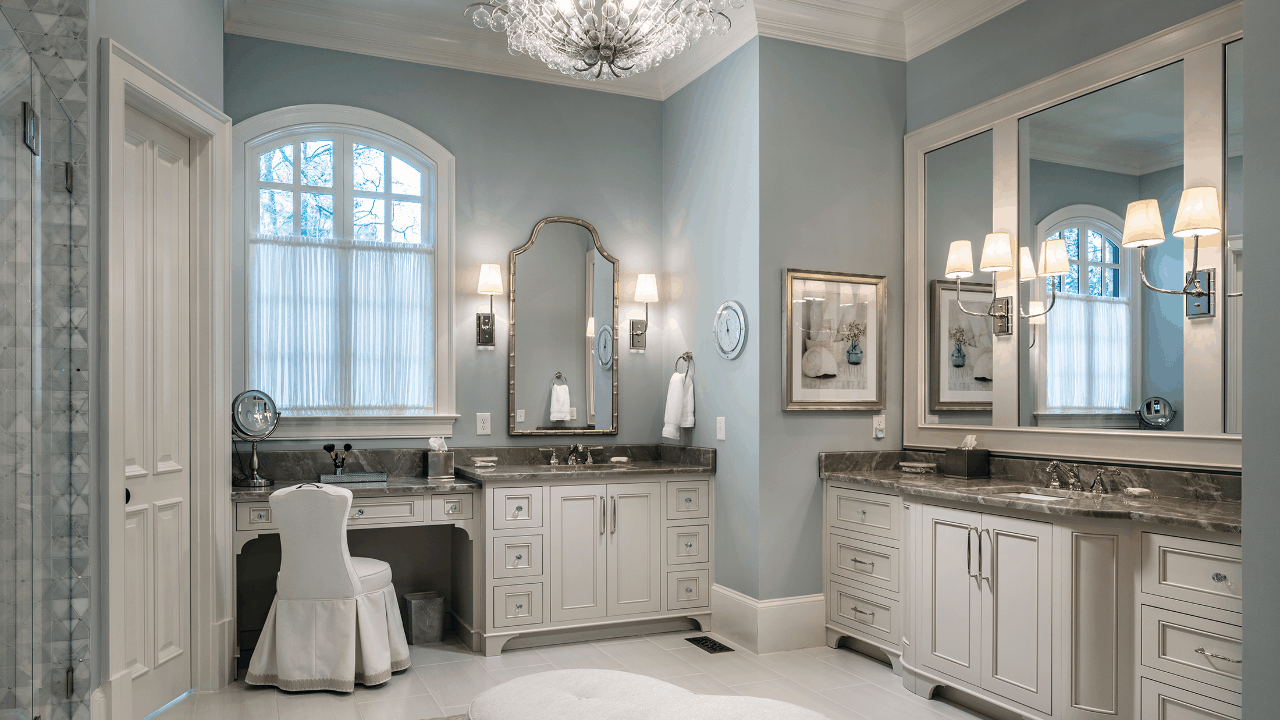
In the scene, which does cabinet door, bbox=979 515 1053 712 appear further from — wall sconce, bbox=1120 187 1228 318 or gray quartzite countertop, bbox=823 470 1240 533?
wall sconce, bbox=1120 187 1228 318

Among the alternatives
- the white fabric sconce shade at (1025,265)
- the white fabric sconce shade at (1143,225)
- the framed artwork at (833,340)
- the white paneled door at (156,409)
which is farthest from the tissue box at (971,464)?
the white paneled door at (156,409)

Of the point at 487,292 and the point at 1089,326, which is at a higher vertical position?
the point at 487,292

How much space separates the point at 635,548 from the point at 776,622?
2.61 ft

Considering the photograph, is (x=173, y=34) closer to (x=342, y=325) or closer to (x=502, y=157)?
(x=342, y=325)

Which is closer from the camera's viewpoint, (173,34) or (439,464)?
(173,34)

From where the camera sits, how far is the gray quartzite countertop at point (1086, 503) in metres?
2.74

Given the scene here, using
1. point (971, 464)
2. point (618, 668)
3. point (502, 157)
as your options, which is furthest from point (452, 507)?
point (971, 464)

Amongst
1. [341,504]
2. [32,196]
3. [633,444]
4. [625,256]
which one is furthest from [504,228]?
[32,196]

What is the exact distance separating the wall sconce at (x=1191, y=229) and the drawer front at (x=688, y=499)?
7.62 feet

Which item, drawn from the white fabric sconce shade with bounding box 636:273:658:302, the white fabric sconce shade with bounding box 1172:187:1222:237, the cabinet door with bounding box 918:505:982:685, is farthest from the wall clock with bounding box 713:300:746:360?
the white fabric sconce shade with bounding box 1172:187:1222:237

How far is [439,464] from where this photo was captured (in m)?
4.53

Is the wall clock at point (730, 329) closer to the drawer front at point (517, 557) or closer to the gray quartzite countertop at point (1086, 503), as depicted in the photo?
the gray quartzite countertop at point (1086, 503)

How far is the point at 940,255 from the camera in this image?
444 centimetres

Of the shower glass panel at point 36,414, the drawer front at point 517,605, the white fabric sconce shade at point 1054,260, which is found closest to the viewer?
the shower glass panel at point 36,414
